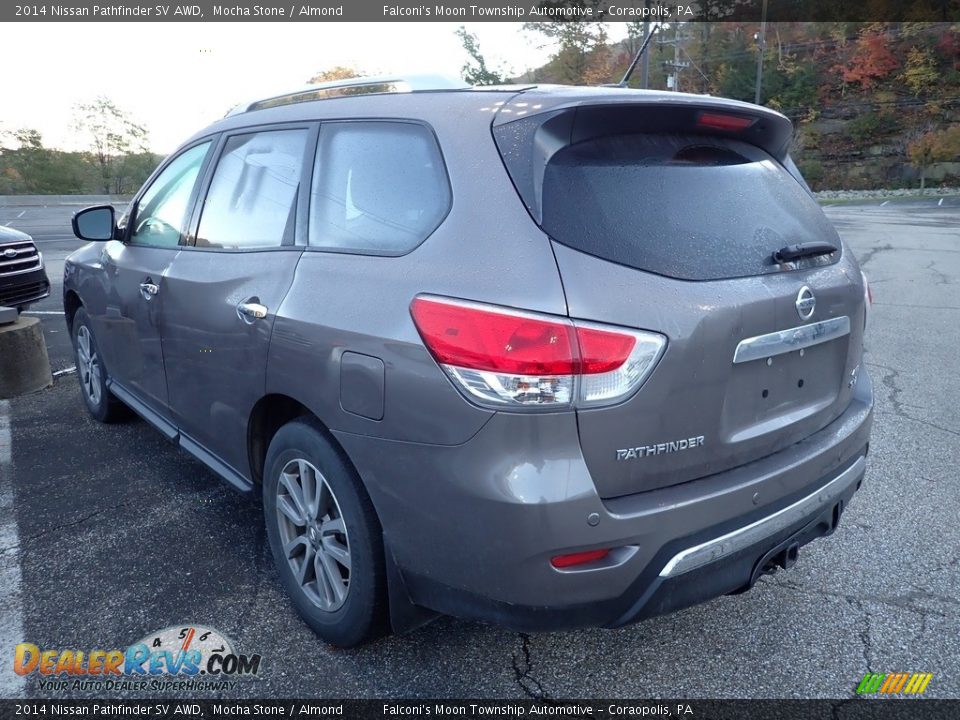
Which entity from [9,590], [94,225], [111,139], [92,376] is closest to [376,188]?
[9,590]

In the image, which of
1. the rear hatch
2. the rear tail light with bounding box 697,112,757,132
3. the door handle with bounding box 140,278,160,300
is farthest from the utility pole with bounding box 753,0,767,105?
the rear hatch

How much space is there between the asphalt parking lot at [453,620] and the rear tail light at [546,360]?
1079 mm

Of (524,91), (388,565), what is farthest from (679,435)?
(524,91)

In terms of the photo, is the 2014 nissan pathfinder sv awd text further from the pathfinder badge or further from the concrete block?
the concrete block

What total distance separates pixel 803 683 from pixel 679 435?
3.38 feet

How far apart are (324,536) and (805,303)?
1701mm

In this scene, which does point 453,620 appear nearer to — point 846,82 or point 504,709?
point 504,709

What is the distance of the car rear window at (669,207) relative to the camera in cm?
204

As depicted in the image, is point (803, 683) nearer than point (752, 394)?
No

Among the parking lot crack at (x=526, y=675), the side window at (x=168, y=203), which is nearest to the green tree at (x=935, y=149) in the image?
the side window at (x=168, y=203)

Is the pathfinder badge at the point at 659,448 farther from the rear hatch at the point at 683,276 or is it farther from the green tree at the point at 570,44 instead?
the green tree at the point at 570,44

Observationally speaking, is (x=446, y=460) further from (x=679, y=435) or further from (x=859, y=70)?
A: (x=859, y=70)

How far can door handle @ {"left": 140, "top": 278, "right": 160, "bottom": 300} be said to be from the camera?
3.45 meters

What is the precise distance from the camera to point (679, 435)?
6.63 ft
